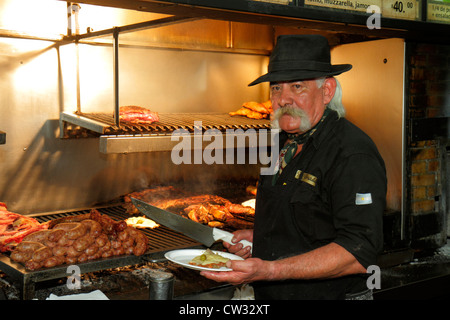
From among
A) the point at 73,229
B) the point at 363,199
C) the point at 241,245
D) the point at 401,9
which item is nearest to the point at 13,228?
the point at 73,229

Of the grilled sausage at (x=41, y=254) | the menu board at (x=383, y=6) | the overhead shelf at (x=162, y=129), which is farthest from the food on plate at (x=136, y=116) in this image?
the menu board at (x=383, y=6)

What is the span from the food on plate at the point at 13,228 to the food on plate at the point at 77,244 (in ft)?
0.45

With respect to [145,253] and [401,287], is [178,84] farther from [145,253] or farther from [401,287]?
[401,287]

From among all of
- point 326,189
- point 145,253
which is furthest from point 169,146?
point 326,189

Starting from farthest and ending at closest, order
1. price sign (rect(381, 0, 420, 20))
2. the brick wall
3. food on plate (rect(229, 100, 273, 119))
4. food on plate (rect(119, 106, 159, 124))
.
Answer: food on plate (rect(229, 100, 273, 119)) < the brick wall < food on plate (rect(119, 106, 159, 124)) < price sign (rect(381, 0, 420, 20))

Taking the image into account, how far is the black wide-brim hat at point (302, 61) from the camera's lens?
2811 mm

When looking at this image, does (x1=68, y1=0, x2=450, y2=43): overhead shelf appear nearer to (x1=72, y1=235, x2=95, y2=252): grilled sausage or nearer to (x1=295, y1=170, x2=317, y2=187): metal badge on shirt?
(x1=295, y1=170, x2=317, y2=187): metal badge on shirt

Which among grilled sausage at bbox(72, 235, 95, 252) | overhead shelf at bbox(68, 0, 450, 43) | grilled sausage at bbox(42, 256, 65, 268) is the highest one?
overhead shelf at bbox(68, 0, 450, 43)

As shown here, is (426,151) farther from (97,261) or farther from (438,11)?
(97,261)

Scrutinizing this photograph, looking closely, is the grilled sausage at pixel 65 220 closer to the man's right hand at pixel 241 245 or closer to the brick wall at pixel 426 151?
the man's right hand at pixel 241 245

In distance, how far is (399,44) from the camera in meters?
4.83

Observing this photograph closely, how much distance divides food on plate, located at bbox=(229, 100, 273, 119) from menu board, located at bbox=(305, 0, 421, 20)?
173cm

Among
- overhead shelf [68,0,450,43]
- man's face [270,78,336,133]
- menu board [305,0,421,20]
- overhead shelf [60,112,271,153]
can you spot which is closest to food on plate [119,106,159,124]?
overhead shelf [60,112,271,153]

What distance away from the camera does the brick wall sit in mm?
4898
